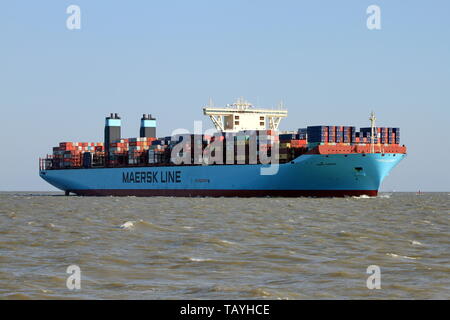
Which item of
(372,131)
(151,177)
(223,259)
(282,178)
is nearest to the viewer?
(223,259)

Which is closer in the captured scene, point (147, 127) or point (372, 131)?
point (372, 131)

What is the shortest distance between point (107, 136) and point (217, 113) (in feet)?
80.0

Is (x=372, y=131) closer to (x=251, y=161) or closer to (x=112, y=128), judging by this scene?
(x=251, y=161)

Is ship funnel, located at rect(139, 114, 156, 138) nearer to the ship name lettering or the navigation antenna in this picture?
the ship name lettering

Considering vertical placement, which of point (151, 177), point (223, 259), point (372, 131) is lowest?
point (223, 259)

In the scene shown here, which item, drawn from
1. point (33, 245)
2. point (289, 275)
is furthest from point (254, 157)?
point (289, 275)

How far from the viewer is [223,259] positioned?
1984cm

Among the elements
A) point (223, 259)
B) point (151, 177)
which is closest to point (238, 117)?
point (151, 177)

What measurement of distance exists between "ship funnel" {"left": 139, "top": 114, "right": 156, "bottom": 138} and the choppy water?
7015cm

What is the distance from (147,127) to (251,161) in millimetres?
36745

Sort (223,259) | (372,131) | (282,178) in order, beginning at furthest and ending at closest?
(282,178) < (372,131) < (223,259)

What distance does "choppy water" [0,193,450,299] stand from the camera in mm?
15250

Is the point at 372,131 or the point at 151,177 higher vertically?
the point at 372,131
